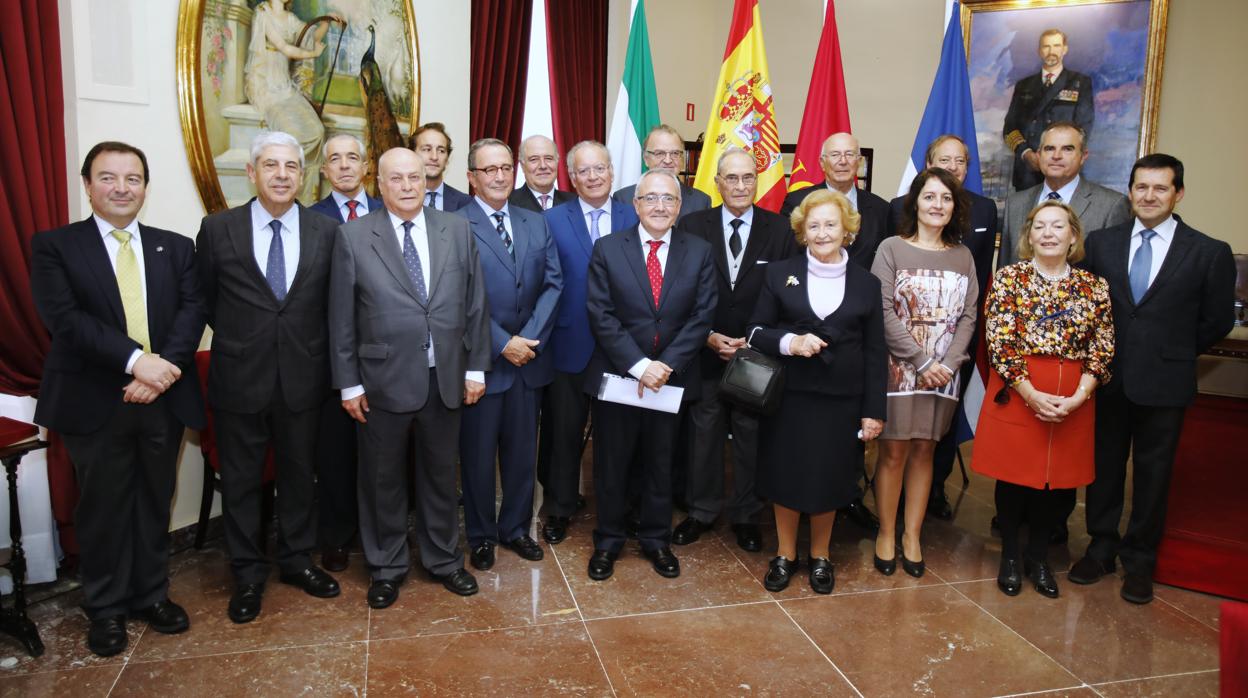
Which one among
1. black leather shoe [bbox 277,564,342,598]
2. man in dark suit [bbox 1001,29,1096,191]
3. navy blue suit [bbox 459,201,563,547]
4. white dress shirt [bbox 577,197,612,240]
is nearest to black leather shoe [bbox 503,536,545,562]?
navy blue suit [bbox 459,201,563,547]

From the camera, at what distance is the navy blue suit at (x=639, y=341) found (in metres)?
3.40

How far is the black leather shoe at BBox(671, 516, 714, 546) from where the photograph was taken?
3953 mm

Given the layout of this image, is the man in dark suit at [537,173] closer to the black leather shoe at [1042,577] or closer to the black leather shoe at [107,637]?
the black leather shoe at [107,637]

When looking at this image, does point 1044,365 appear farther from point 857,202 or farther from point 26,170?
point 26,170

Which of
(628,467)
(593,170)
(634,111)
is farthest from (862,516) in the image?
Answer: (634,111)

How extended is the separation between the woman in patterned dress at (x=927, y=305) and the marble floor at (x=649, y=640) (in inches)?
Result: 29.5

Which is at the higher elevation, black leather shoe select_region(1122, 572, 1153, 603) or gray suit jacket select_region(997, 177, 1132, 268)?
gray suit jacket select_region(997, 177, 1132, 268)

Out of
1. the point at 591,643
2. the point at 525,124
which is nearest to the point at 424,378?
the point at 591,643

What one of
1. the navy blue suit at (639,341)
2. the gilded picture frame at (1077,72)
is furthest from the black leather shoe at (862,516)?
the gilded picture frame at (1077,72)

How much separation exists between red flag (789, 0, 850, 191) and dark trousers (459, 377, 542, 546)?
246cm

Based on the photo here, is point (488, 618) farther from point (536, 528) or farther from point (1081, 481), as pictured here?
point (1081, 481)

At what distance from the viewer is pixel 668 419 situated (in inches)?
138

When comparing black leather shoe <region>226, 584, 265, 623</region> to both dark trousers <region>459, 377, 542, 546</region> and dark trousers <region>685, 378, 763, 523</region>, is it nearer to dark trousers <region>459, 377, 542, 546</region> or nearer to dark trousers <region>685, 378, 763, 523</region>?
dark trousers <region>459, 377, 542, 546</region>

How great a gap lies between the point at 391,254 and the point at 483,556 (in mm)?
1325
